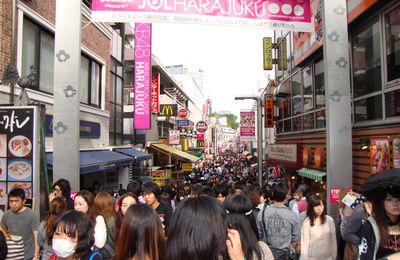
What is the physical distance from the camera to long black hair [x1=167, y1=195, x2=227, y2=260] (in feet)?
7.11

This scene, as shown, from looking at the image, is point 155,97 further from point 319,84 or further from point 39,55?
point 39,55

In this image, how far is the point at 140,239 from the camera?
2.70m

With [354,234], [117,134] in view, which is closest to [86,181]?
[117,134]

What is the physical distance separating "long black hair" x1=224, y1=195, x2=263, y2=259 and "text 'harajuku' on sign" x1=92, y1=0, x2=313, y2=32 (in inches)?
193

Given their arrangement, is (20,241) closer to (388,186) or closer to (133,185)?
(133,185)

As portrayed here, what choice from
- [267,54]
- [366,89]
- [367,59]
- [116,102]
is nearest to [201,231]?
[366,89]

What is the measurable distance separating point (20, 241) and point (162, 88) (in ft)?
97.9

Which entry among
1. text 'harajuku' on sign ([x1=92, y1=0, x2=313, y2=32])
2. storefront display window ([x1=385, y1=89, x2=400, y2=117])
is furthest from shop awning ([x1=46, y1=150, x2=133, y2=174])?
storefront display window ([x1=385, y1=89, x2=400, y2=117])

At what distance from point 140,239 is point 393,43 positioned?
24.7ft

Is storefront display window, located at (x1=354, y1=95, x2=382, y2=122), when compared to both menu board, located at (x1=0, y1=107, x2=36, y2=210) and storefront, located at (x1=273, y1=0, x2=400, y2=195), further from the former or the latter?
menu board, located at (x1=0, y1=107, x2=36, y2=210)

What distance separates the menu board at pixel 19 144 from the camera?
250 inches

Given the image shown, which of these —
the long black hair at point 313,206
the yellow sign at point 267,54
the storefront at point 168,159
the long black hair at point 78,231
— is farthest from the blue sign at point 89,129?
the yellow sign at point 267,54

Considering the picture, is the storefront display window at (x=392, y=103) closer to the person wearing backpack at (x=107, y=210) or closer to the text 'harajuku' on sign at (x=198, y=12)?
the text 'harajuku' on sign at (x=198, y=12)

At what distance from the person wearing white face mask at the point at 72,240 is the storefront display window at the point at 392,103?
6.99m
